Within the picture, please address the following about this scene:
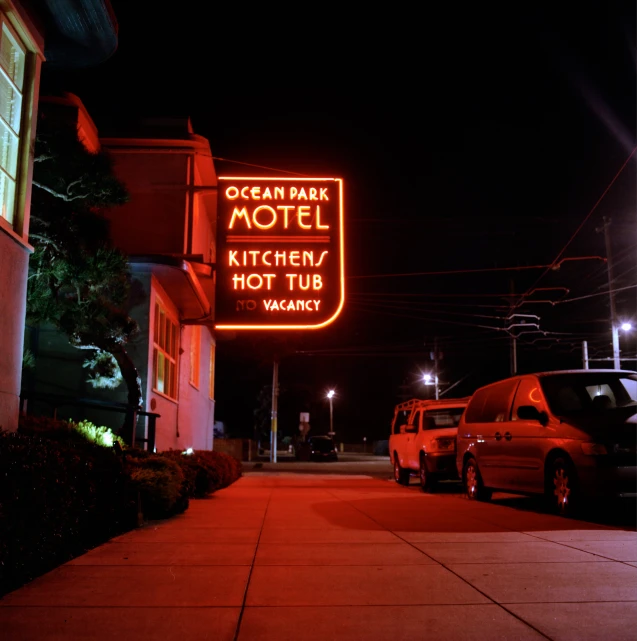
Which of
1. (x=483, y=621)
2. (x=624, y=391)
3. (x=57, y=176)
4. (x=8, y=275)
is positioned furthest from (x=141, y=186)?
(x=483, y=621)

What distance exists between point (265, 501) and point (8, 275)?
7.01 meters

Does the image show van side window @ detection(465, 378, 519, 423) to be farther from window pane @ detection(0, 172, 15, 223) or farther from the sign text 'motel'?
window pane @ detection(0, 172, 15, 223)

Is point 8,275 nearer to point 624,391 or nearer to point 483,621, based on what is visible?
point 483,621

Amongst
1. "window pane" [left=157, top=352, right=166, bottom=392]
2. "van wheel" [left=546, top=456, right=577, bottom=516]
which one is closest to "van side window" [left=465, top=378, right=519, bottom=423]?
"van wheel" [left=546, top=456, right=577, bottom=516]

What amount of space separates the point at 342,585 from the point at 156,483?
4.19 metres

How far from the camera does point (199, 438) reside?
78.8ft

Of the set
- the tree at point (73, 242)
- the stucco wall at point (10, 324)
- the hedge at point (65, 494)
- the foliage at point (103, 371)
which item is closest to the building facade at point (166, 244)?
the foliage at point (103, 371)

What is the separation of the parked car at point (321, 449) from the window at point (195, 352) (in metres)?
23.3

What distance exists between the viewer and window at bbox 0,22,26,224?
7965mm

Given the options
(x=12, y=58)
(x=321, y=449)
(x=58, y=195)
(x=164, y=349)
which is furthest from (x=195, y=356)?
(x=321, y=449)

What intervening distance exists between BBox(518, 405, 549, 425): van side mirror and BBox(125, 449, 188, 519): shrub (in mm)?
4768

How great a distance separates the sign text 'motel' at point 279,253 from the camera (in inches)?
560

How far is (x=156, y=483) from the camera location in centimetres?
926

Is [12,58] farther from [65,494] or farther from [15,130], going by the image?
[65,494]
